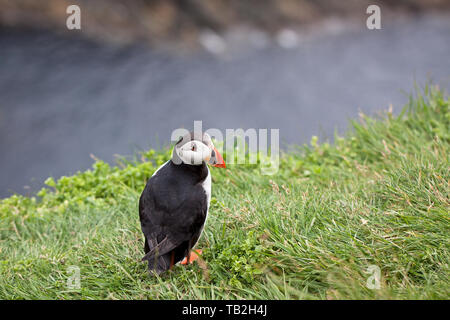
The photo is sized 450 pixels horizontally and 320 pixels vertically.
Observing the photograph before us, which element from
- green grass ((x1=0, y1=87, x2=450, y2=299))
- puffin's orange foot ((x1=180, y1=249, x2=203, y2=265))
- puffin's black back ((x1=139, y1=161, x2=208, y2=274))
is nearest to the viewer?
green grass ((x1=0, y1=87, x2=450, y2=299))

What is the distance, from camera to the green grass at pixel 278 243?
2.57m

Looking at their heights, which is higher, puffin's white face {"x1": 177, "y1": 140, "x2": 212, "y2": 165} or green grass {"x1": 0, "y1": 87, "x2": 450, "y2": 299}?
puffin's white face {"x1": 177, "y1": 140, "x2": 212, "y2": 165}

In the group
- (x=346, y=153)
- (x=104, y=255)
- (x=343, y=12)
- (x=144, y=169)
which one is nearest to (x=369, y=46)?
(x=343, y=12)

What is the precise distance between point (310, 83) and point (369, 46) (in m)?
2.30

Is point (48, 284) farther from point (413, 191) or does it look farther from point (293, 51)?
point (293, 51)

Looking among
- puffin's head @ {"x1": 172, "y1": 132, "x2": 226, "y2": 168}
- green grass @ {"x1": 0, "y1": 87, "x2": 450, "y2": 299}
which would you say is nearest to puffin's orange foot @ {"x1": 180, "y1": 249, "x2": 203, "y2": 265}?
green grass @ {"x1": 0, "y1": 87, "x2": 450, "y2": 299}

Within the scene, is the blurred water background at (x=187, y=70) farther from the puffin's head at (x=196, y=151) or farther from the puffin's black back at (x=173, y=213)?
the puffin's head at (x=196, y=151)

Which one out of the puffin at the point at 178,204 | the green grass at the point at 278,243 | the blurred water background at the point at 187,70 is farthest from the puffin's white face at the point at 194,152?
the blurred water background at the point at 187,70

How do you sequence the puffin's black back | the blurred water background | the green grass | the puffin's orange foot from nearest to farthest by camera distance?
the green grass, the puffin's black back, the puffin's orange foot, the blurred water background

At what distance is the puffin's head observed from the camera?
268 cm

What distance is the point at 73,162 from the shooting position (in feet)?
28.5

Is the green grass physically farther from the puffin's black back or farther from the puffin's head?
the puffin's head

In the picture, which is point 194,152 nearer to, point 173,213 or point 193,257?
point 173,213

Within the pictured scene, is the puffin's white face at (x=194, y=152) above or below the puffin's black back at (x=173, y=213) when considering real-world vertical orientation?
above
